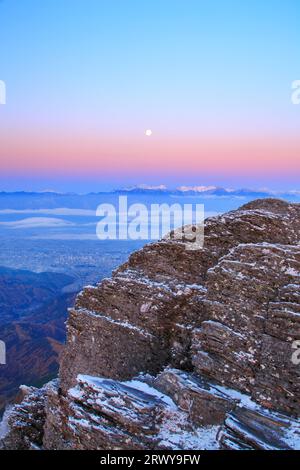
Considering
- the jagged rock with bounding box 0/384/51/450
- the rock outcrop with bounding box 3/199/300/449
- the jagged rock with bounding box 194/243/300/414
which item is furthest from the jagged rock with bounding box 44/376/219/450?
the jagged rock with bounding box 0/384/51/450

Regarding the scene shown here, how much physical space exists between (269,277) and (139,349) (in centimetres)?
809

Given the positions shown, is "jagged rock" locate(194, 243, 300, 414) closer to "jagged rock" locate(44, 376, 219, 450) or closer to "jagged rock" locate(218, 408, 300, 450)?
"jagged rock" locate(218, 408, 300, 450)

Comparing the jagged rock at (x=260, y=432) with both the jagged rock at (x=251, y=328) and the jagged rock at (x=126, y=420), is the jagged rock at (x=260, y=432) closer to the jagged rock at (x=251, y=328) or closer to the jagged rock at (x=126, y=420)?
the jagged rock at (x=126, y=420)

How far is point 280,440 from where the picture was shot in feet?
55.0

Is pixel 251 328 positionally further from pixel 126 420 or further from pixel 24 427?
pixel 24 427

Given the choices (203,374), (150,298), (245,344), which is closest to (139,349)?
(150,298)

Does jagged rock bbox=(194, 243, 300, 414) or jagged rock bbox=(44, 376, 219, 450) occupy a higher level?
jagged rock bbox=(194, 243, 300, 414)

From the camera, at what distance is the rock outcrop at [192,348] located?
17922 mm

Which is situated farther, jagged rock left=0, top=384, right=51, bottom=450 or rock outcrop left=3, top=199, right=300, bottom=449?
jagged rock left=0, top=384, right=51, bottom=450

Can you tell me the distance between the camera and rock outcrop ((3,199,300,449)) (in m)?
17.9

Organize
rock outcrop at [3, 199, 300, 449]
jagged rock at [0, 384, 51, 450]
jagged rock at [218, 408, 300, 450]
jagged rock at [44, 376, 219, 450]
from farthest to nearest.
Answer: jagged rock at [0, 384, 51, 450]
rock outcrop at [3, 199, 300, 449]
jagged rock at [44, 376, 219, 450]
jagged rock at [218, 408, 300, 450]

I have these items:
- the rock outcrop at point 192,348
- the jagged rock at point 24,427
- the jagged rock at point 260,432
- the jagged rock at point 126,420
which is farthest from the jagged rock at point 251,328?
the jagged rock at point 24,427

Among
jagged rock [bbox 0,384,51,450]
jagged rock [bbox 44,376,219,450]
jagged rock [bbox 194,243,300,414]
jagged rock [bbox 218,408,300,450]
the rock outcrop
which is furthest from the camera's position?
jagged rock [bbox 0,384,51,450]
